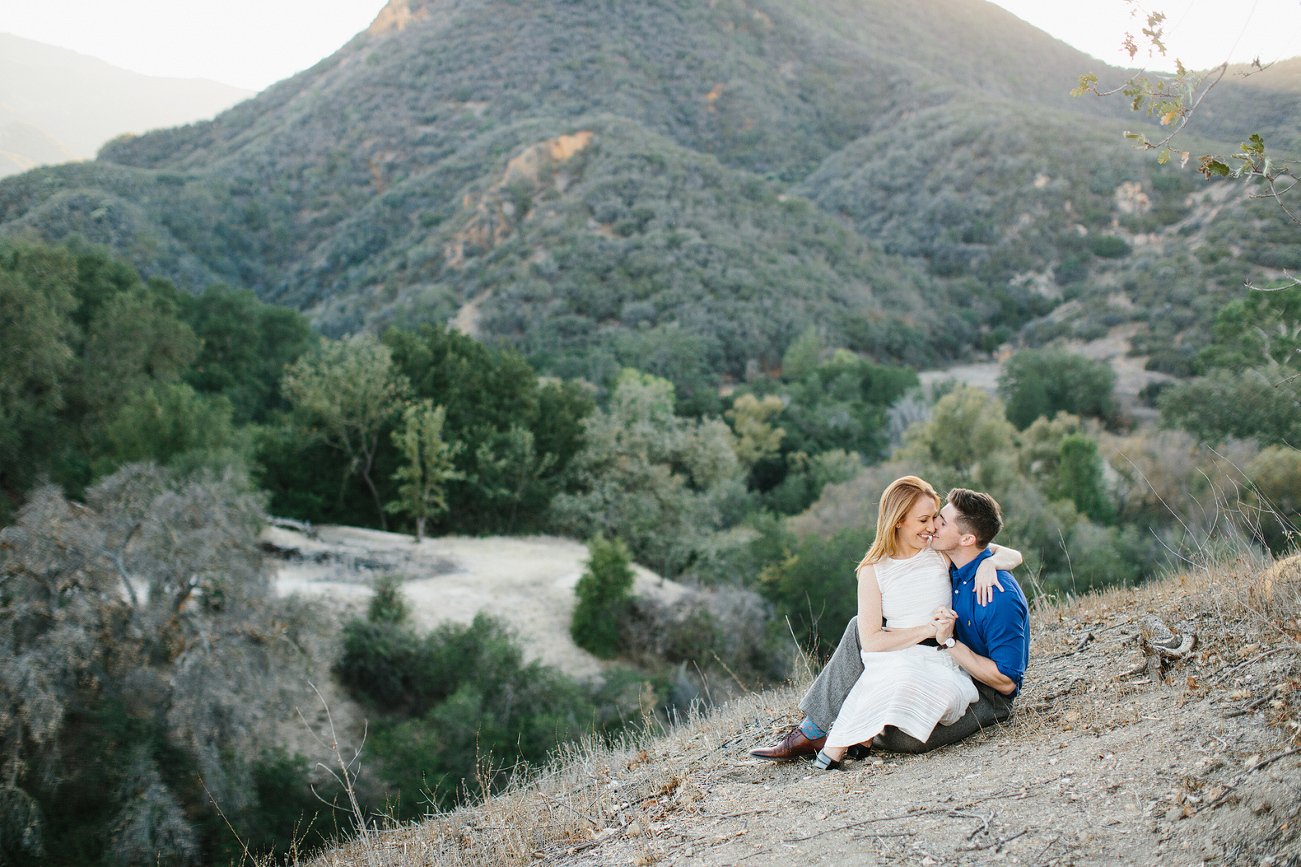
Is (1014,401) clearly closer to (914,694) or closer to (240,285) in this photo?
(914,694)

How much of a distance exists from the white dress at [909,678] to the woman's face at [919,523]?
0.06m

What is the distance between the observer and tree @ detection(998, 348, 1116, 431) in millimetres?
30938

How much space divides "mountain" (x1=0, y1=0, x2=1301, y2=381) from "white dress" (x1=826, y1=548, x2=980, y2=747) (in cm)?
3263

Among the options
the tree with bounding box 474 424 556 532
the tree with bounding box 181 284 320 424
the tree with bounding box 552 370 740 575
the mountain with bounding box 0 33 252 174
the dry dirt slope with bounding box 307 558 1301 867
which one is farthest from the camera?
the mountain with bounding box 0 33 252 174

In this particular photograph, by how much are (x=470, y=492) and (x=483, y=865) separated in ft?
55.8

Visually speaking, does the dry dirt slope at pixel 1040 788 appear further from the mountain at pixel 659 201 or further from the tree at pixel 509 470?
the mountain at pixel 659 201

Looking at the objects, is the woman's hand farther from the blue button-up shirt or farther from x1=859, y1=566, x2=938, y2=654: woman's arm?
x1=859, y1=566, x2=938, y2=654: woman's arm

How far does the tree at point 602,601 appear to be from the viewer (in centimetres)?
1367

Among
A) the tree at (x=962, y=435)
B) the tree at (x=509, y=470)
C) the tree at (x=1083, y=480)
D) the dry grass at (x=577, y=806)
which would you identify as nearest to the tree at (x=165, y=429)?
the tree at (x=509, y=470)

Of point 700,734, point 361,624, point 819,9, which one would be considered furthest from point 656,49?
point 700,734

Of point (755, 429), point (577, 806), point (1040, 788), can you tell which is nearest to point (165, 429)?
point (577, 806)

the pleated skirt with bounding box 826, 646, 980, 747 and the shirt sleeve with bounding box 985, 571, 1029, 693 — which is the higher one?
the shirt sleeve with bounding box 985, 571, 1029, 693

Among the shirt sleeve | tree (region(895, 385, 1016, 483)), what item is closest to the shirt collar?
the shirt sleeve

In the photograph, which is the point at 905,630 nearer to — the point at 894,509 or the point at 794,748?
the point at 894,509
